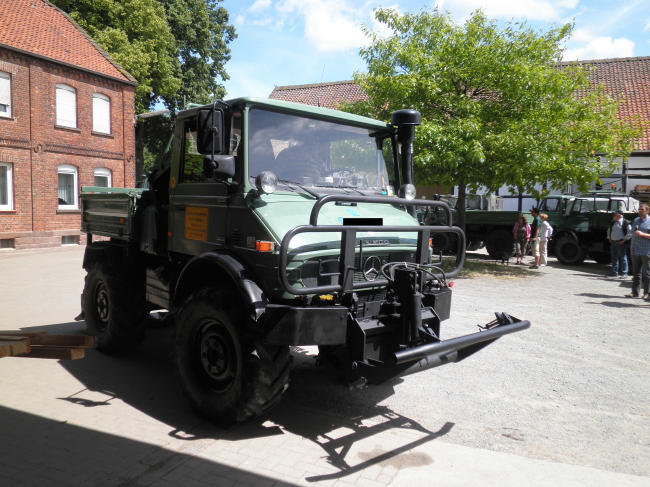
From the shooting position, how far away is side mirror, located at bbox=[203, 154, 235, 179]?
382 cm

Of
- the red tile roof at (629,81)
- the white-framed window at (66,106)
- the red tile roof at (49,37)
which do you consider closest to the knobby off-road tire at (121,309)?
the red tile roof at (49,37)

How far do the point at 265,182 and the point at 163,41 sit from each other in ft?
83.1

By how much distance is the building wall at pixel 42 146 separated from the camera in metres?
17.6

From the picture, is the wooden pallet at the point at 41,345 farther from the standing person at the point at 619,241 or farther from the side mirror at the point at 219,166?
the standing person at the point at 619,241

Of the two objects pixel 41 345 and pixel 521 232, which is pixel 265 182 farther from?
pixel 521 232

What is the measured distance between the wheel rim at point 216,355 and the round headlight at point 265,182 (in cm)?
109

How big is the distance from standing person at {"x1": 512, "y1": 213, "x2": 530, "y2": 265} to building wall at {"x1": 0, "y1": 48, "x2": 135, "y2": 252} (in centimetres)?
1566

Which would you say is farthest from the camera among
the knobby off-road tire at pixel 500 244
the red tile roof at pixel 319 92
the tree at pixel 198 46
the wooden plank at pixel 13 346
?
the red tile roof at pixel 319 92

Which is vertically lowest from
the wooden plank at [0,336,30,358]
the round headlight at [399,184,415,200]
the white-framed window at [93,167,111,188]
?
the wooden plank at [0,336,30,358]

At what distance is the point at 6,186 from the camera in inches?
697

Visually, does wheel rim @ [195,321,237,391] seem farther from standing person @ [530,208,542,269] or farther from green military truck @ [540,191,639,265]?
green military truck @ [540,191,639,265]

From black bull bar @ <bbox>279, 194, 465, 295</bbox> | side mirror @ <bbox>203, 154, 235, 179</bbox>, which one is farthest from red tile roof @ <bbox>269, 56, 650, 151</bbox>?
black bull bar @ <bbox>279, 194, 465, 295</bbox>

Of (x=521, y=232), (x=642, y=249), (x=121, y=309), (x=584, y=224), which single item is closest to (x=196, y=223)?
(x=121, y=309)

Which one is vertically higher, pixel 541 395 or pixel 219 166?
pixel 219 166
